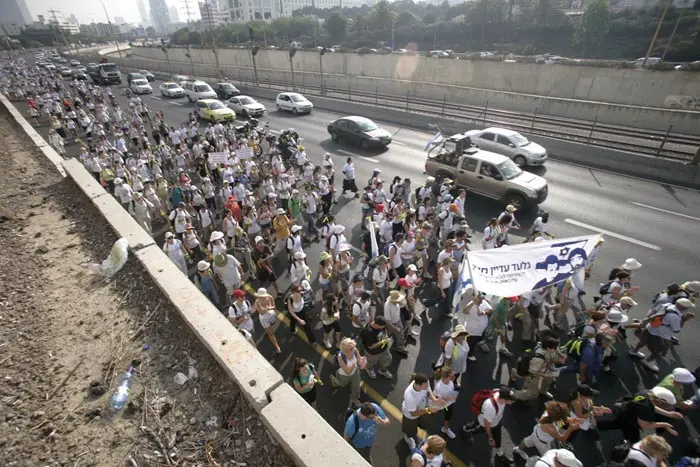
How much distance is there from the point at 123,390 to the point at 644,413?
6.80m

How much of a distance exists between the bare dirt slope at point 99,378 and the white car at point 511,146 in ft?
50.2

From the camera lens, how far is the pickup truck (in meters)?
12.0

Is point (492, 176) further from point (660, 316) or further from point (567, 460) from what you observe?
point (567, 460)

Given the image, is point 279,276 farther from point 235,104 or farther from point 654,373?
point 235,104

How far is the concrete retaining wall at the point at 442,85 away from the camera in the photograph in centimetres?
2045

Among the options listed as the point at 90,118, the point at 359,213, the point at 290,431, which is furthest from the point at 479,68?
the point at 290,431

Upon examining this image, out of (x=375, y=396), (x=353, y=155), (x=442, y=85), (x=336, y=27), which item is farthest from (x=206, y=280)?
(x=336, y=27)

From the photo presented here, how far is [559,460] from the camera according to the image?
386cm

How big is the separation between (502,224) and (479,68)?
30.4m

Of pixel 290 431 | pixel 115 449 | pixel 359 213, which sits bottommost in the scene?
pixel 359 213

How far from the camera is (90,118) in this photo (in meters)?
22.2

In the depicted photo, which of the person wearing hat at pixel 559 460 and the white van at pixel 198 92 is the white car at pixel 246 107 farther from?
the person wearing hat at pixel 559 460

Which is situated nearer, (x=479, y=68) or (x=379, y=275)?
(x=379, y=275)

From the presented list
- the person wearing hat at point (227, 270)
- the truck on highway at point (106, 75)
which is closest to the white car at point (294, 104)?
the person wearing hat at point (227, 270)
